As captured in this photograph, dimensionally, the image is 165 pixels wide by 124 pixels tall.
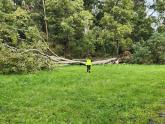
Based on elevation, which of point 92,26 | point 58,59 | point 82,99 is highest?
point 92,26

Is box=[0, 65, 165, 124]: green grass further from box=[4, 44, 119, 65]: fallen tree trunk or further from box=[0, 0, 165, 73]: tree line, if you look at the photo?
box=[0, 0, 165, 73]: tree line

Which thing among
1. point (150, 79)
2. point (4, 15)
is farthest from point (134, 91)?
point (4, 15)

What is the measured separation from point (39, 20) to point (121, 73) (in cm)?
1879

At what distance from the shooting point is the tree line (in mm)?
36188

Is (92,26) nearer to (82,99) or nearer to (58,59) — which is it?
(58,59)

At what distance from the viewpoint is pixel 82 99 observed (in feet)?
53.1

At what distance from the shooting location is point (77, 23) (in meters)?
38.6

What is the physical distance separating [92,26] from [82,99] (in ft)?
82.0

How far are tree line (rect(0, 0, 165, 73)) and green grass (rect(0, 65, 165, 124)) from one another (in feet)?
45.3

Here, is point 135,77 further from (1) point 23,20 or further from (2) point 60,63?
(1) point 23,20

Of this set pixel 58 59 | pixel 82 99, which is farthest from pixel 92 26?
pixel 82 99

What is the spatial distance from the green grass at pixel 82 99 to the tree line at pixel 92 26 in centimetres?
1380

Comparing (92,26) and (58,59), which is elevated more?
(92,26)

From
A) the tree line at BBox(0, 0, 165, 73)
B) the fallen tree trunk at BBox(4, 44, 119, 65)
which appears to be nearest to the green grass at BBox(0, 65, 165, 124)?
the fallen tree trunk at BBox(4, 44, 119, 65)
